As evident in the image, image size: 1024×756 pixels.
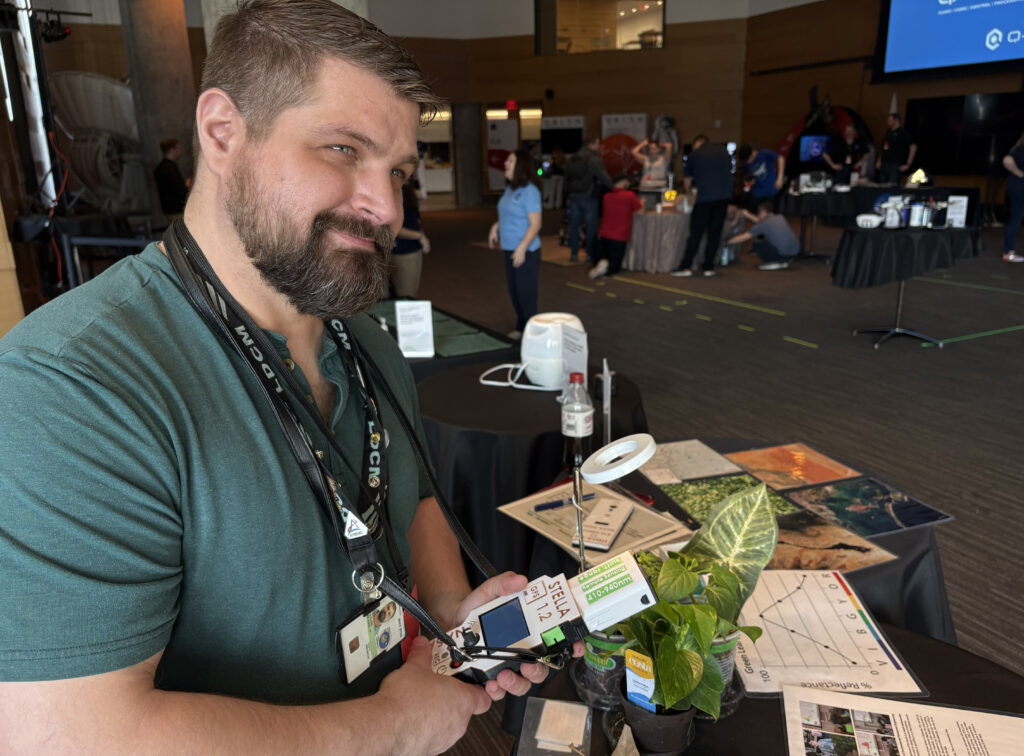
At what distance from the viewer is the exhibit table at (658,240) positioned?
7973 mm

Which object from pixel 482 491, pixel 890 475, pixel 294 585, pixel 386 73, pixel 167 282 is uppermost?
pixel 386 73

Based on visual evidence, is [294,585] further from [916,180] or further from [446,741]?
[916,180]

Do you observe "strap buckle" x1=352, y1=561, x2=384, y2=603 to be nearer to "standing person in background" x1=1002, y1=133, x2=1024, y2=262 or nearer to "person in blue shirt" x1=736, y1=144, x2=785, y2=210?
"standing person in background" x1=1002, y1=133, x2=1024, y2=262

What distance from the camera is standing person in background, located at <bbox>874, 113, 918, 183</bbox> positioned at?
10.5 meters

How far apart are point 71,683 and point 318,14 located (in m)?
0.72

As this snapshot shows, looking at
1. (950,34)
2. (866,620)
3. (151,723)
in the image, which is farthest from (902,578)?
(950,34)

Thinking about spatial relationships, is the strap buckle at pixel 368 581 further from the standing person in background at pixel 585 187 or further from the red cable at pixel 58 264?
the standing person in background at pixel 585 187

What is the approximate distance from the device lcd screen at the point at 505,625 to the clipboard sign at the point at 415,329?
220cm

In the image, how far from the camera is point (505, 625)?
872 millimetres

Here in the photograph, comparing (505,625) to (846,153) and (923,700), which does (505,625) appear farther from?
(846,153)

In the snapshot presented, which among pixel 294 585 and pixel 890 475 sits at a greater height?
pixel 294 585

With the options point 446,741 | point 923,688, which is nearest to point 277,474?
point 446,741

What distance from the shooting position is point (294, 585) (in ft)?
2.61

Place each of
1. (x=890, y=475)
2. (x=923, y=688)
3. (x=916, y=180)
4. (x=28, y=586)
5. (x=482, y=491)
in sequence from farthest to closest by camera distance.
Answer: (x=916, y=180) → (x=890, y=475) → (x=482, y=491) → (x=923, y=688) → (x=28, y=586)
